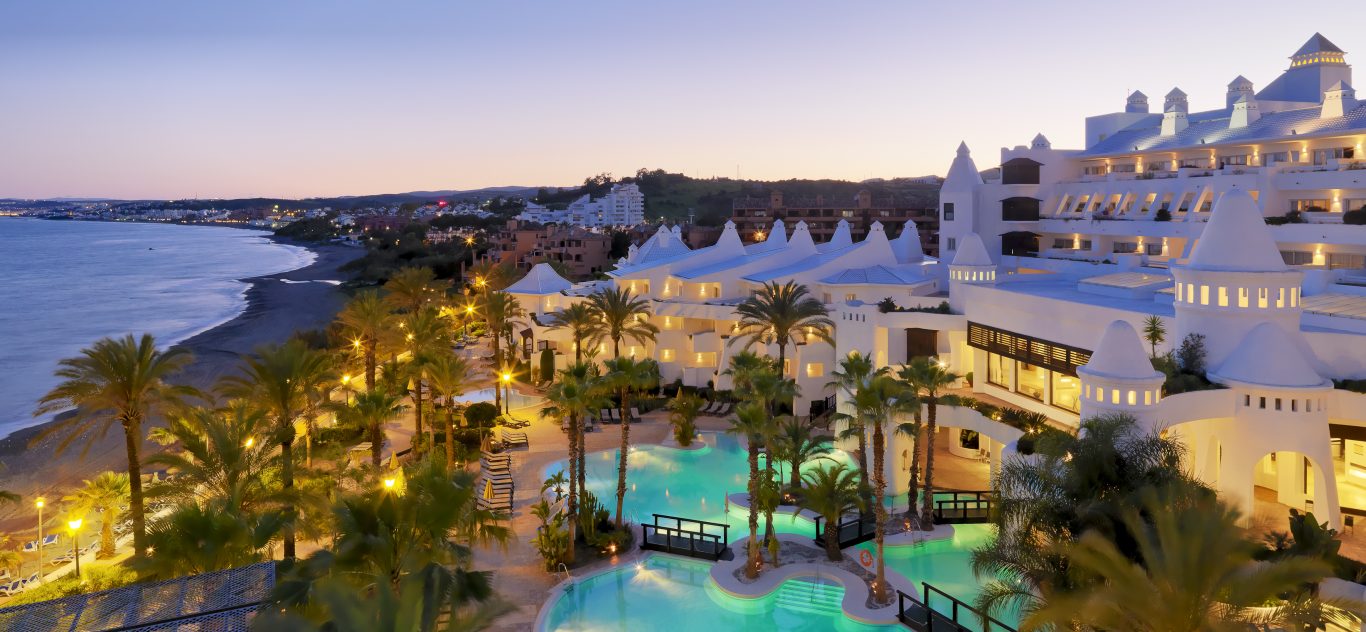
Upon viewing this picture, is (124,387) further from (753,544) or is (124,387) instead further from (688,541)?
(753,544)

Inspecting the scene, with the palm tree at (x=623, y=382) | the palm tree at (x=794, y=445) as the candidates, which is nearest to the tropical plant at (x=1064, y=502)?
the palm tree at (x=794, y=445)

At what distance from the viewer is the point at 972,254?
32.2m

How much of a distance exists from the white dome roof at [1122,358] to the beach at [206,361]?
83.8 ft

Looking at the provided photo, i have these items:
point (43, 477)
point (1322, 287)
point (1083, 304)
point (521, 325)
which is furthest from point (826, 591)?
point (521, 325)

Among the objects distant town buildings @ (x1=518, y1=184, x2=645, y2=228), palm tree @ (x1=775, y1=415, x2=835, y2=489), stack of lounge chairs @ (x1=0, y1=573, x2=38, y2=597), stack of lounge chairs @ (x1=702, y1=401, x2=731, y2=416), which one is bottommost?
stack of lounge chairs @ (x1=0, y1=573, x2=38, y2=597)

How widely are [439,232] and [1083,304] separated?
14738 centimetres

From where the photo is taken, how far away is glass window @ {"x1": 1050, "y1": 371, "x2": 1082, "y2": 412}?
1045 inches

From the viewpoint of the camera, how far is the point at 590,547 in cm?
2303

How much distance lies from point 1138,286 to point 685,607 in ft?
60.3

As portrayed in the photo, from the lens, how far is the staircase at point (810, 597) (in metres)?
19.7

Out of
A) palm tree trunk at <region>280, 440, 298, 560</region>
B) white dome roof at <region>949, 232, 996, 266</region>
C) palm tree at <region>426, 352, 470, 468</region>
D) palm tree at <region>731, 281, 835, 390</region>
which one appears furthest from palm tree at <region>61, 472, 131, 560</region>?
white dome roof at <region>949, 232, 996, 266</region>

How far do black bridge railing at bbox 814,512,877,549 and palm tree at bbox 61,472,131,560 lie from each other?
18.5m

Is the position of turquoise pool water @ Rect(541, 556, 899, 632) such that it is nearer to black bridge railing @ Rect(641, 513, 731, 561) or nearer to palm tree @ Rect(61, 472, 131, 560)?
black bridge railing @ Rect(641, 513, 731, 561)

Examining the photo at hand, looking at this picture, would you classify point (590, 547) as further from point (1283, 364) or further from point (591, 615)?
point (1283, 364)
